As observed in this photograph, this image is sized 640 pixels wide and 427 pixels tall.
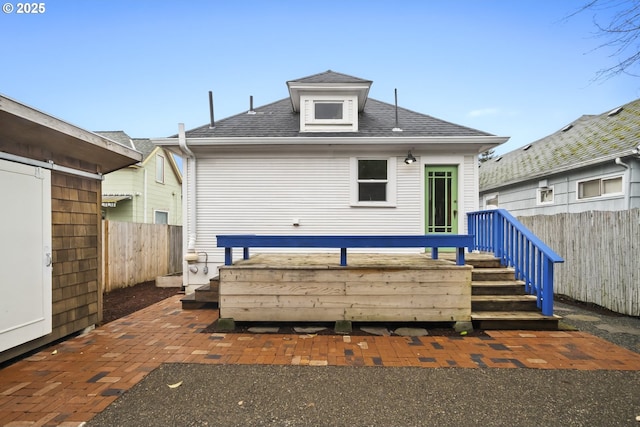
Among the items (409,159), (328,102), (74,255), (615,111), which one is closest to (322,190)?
(409,159)

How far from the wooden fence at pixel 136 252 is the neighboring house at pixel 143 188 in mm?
4647

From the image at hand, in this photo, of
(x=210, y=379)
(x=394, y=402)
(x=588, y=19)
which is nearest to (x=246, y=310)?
(x=210, y=379)

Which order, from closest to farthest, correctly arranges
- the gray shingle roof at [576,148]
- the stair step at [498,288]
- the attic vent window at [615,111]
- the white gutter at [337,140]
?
the stair step at [498,288] < the white gutter at [337,140] < the gray shingle roof at [576,148] < the attic vent window at [615,111]

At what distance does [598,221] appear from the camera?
210 inches

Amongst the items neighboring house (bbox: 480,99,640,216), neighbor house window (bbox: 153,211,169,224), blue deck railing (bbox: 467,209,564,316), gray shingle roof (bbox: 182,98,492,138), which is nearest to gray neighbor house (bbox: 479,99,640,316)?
neighboring house (bbox: 480,99,640,216)

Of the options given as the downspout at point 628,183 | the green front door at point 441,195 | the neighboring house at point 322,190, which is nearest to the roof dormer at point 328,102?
the neighboring house at point 322,190

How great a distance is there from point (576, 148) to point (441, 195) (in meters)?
5.68

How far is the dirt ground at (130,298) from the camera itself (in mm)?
5213

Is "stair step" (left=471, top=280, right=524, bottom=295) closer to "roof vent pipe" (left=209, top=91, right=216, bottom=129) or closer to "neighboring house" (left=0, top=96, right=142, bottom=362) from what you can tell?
"neighboring house" (left=0, top=96, right=142, bottom=362)

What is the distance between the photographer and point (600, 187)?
295 inches

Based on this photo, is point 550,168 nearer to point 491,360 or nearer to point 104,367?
point 491,360

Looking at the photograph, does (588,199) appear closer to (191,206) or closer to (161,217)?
(191,206)

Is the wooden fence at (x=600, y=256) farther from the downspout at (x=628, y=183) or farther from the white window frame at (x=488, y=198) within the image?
the white window frame at (x=488, y=198)

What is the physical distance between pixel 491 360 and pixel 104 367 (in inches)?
158
